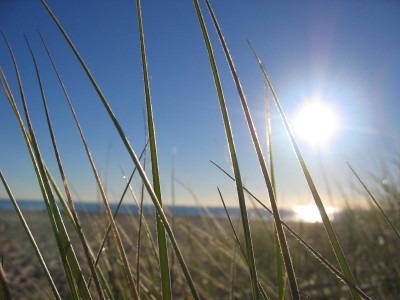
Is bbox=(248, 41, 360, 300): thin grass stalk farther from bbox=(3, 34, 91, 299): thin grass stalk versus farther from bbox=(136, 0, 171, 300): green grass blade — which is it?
bbox=(3, 34, 91, 299): thin grass stalk

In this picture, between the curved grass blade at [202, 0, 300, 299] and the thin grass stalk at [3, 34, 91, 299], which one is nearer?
the curved grass blade at [202, 0, 300, 299]

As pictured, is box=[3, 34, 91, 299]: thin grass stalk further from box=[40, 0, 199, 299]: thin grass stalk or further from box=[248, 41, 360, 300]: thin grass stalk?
box=[248, 41, 360, 300]: thin grass stalk

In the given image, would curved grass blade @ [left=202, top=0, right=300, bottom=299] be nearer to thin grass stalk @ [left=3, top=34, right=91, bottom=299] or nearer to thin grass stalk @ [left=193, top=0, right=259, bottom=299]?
thin grass stalk @ [left=193, top=0, right=259, bottom=299]

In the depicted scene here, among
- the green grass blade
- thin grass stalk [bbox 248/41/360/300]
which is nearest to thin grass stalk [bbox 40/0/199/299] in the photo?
the green grass blade

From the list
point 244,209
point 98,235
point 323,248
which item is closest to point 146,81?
point 244,209

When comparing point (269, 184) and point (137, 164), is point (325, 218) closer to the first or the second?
point (269, 184)

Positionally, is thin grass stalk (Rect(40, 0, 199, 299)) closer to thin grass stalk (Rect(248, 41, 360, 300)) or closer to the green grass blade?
the green grass blade

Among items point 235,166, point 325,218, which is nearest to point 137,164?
point 235,166

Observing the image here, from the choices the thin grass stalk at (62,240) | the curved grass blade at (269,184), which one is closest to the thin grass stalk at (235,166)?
the curved grass blade at (269,184)

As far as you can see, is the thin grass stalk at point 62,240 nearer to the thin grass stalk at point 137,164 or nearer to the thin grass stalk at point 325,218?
the thin grass stalk at point 137,164

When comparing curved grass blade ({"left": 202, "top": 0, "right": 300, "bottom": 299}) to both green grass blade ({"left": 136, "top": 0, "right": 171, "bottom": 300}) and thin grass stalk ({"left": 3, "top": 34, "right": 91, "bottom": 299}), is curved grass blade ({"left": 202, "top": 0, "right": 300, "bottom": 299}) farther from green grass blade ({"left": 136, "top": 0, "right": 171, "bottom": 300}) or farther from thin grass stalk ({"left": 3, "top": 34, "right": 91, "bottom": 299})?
thin grass stalk ({"left": 3, "top": 34, "right": 91, "bottom": 299})

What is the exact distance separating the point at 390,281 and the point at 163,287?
4.52 ft

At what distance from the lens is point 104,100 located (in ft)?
1.17

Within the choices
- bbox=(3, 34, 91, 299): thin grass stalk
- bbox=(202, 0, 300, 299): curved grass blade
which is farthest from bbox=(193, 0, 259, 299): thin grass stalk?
bbox=(3, 34, 91, 299): thin grass stalk
